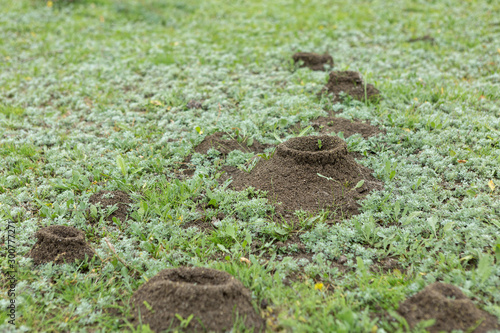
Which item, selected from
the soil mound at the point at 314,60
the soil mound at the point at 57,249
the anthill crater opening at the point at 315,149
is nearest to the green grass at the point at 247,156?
the soil mound at the point at 57,249

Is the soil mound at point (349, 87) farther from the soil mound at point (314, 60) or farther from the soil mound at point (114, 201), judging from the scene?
the soil mound at point (114, 201)

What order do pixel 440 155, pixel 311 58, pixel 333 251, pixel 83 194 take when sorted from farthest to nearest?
pixel 311 58
pixel 440 155
pixel 83 194
pixel 333 251

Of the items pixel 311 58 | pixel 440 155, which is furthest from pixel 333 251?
pixel 311 58

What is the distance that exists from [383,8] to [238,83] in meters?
5.40

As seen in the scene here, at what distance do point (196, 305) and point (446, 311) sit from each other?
1561mm

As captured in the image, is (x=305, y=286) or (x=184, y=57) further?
(x=184, y=57)

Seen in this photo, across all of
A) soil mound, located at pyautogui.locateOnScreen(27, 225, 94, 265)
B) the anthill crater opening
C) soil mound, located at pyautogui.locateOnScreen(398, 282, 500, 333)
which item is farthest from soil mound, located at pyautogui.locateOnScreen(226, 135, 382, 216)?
soil mound, located at pyautogui.locateOnScreen(27, 225, 94, 265)

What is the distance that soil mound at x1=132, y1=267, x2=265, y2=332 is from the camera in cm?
259

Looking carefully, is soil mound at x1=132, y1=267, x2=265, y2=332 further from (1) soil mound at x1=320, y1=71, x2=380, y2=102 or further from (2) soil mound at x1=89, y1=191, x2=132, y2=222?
(1) soil mound at x1=320, y1=71, x2=380, y2=102

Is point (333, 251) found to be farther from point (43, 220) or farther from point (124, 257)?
point (43, 220)

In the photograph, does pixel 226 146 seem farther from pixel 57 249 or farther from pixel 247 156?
pixel 57 249

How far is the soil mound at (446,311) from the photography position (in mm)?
2471

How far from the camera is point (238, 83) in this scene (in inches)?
255

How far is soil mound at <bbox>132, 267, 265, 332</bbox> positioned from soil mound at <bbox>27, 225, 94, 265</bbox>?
31.1 inches
